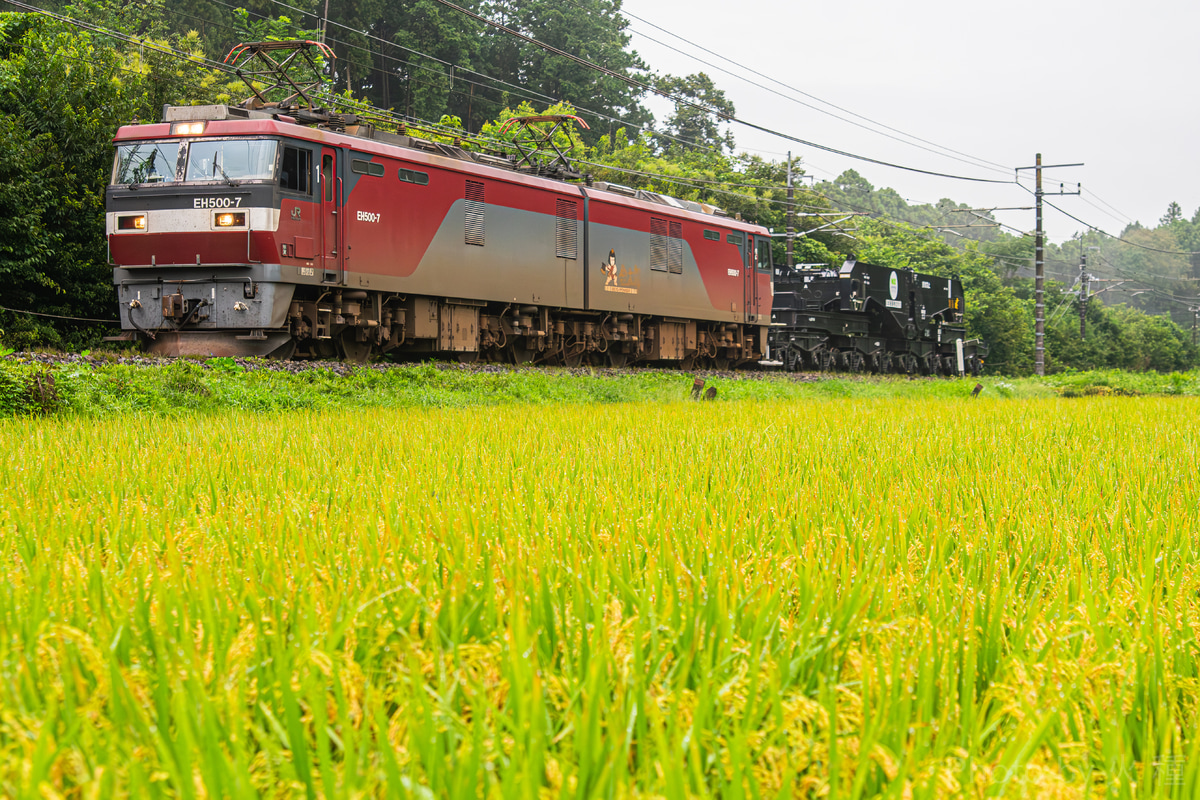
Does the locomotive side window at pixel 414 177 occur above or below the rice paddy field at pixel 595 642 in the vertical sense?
above

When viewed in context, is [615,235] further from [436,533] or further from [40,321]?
[436,533]

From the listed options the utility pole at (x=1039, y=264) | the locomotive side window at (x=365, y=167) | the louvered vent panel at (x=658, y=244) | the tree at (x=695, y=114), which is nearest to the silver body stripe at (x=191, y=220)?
the locomotive side window at (x=365, y=167)

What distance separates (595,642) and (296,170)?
44.5 ft

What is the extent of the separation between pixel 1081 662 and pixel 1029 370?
54158 mm

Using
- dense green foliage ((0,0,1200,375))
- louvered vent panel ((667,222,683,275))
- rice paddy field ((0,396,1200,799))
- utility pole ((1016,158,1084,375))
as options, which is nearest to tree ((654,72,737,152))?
dense green foliage ((0,0,1200,375))

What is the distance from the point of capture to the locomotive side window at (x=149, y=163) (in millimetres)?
13688

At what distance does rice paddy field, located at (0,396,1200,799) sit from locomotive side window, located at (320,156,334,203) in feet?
37.1

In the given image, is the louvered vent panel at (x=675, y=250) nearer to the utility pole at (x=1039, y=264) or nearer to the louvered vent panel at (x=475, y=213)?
the louvered vent panel at (x=475, y=213)

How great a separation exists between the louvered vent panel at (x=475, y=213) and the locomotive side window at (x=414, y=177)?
3.23 ft

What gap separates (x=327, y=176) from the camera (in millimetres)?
13938

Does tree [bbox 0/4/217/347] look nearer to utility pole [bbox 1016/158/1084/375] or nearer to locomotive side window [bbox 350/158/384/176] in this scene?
locomotive side window [bbox 350/158/384/176]

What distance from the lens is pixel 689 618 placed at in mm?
1496

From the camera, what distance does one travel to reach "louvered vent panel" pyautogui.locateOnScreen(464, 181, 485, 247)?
16047 mm

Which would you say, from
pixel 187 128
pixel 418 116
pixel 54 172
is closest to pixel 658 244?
pixel 187 128
